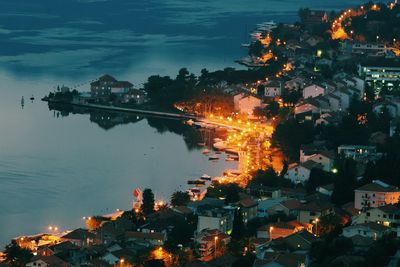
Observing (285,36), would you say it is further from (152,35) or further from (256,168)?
(256,168)

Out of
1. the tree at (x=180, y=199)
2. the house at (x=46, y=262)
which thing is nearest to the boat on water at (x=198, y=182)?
the tree at (x=180, y=199)

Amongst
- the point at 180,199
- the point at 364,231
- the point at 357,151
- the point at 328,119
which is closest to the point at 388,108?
the point at 328,119

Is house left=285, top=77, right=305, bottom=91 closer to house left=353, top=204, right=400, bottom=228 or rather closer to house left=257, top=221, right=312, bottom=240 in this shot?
house left=257, top=221, right=312, bottom=240

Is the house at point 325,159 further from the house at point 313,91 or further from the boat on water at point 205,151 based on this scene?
the house at point 313,91

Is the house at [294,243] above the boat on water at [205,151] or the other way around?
above

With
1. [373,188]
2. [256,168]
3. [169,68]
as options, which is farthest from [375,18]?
[373,188]

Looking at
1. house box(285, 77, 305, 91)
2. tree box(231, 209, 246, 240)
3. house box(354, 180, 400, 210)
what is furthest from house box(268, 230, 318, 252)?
house box(285, 77, 305, 91)
